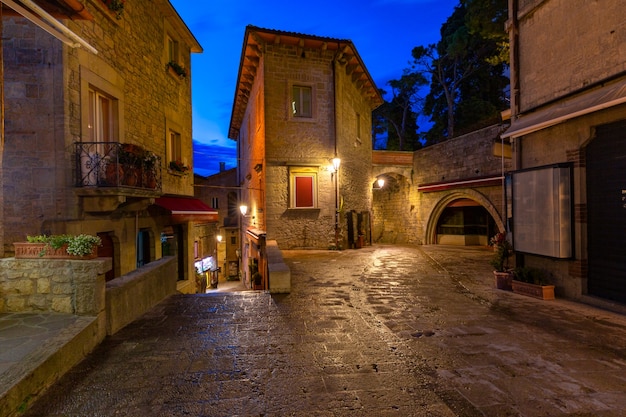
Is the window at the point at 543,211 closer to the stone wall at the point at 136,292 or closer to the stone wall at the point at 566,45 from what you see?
the stone wall at the point at 566,45

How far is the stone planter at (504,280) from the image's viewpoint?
7.80 m

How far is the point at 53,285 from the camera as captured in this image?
4.92 metres

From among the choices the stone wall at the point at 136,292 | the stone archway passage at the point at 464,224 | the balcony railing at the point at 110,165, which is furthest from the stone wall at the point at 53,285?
the stone archway passage at the point at 464,224

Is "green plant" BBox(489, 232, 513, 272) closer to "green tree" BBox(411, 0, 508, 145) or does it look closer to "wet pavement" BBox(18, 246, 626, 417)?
"wet pavement" BBox(18, 246, 626, 417)

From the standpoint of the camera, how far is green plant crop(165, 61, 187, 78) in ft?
37.6

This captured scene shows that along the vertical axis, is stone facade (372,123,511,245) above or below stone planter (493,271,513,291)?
above

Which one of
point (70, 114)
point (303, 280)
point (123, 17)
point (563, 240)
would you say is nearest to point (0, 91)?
point (70, 114)

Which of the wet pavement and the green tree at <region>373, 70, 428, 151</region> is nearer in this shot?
the wet pavement

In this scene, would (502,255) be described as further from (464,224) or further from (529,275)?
(464,224)

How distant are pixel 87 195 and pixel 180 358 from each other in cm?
492

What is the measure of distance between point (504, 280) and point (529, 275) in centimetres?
53

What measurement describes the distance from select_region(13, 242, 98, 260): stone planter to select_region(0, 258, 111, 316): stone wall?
6cm

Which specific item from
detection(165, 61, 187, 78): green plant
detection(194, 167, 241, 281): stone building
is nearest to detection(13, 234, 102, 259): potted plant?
detection(165, 61, 187, 78): green plant

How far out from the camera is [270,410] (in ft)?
10.5
